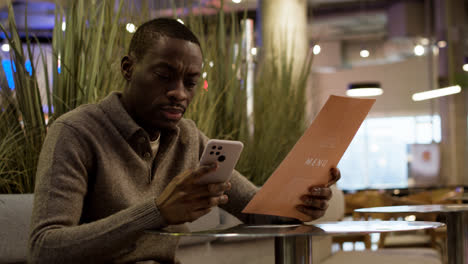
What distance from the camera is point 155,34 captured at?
1.45 metres

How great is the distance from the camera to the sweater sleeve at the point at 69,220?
1.22 m

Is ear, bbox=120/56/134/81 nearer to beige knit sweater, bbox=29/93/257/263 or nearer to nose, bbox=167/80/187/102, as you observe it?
beige knit sweater, bbox=29/93/257/263

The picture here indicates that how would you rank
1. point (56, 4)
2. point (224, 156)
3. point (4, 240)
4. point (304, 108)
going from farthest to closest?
point (304, 108) < point (56, 4) < point (4, 240) < point (224, 156)

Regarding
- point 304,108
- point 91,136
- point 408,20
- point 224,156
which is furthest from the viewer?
point 408,20

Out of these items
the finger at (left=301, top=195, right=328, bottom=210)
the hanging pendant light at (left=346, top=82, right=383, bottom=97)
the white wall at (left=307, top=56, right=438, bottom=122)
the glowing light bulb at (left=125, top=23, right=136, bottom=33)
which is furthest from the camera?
the white wall at (left=307, top=56, right=438, bottom=122)

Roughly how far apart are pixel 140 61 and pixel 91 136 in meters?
0.23

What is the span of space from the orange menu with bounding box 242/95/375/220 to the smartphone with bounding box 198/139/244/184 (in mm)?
137

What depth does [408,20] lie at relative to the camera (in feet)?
41.7

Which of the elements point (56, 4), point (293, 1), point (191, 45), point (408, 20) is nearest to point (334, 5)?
point (408, 20)

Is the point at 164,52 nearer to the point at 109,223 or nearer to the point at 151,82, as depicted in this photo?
the point at 151,82

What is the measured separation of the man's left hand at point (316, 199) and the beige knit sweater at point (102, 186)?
335 mm

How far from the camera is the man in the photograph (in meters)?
1.21

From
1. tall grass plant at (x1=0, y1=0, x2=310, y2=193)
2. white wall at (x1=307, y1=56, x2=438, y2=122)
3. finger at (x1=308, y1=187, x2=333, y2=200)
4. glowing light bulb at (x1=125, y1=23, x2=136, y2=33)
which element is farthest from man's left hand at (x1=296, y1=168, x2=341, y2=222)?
white wall at (x1=307, y1=56, x2=438, y2=122)

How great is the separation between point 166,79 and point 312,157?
397mm
